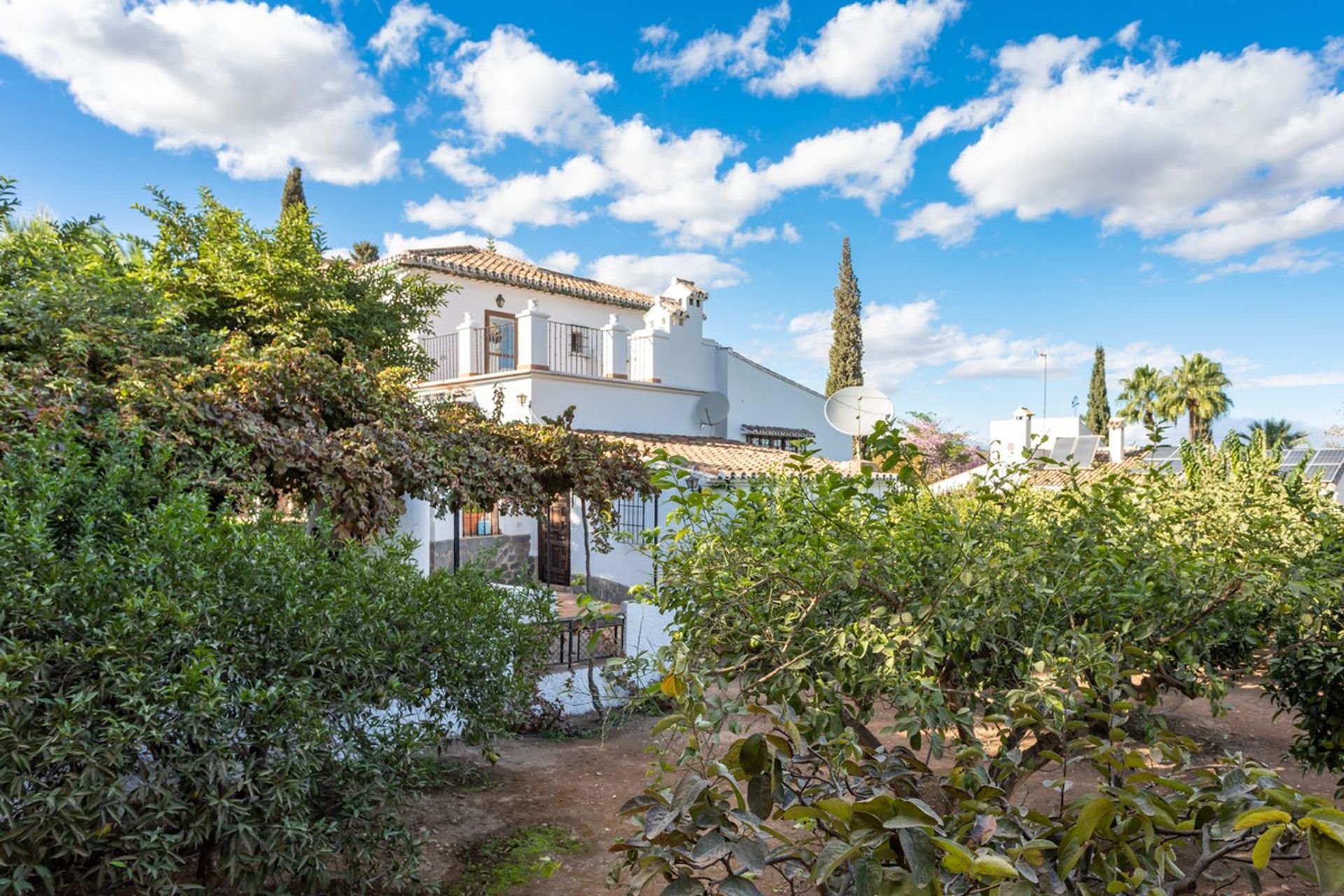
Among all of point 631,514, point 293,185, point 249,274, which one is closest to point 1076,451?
point 631,514

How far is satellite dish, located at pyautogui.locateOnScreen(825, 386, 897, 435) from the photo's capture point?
43.2ft

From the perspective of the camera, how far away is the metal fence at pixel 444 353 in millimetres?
18375

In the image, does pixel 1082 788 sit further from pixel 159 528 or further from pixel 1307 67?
pixel 1307 67

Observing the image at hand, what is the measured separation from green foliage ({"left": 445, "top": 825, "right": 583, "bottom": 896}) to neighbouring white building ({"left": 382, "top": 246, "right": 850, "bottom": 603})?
17.2 ft

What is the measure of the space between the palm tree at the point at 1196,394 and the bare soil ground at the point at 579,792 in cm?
2712

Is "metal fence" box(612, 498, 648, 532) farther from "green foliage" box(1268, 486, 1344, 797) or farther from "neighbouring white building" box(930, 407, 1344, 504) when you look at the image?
"green foliage" box(1268, 486, 1344, 797)

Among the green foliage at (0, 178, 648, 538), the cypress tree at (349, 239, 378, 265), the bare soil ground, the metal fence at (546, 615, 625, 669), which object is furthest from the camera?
the cypress tree at (349, 239, 378, 265)

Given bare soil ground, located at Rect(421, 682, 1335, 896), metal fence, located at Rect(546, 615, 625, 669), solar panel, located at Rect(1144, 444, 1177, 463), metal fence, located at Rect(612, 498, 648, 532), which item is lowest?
bare soil ground, located at Rect(421, 682, 1335, 896)

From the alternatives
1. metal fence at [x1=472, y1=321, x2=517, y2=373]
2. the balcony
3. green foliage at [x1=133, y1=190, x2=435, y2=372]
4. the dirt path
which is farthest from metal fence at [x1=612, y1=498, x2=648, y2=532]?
metal fence at [x1=472, y1=321, x2=517, y2=373]

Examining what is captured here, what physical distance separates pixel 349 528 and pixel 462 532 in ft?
29.4

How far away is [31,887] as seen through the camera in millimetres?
2811

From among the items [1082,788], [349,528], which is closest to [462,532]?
[349,528]

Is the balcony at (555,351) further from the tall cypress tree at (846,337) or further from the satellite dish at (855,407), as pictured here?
the tall cypress tree at (846,337)

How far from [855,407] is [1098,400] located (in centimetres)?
2927
